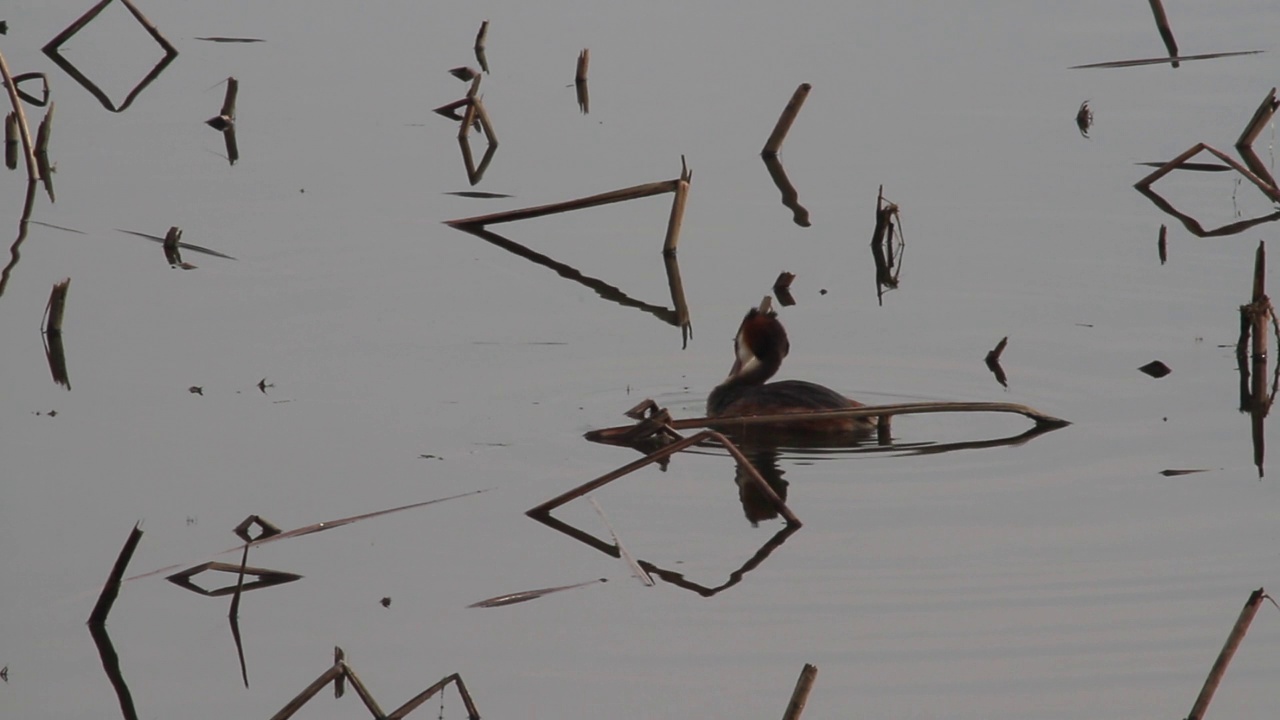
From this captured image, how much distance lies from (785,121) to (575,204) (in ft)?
8.62

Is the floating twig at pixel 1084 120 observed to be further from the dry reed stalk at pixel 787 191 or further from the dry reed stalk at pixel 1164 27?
the dry reed stalk at pixel 787 191

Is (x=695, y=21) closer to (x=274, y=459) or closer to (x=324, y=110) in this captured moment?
(x=324, y=110)

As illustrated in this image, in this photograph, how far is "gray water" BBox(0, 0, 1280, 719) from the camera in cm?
638

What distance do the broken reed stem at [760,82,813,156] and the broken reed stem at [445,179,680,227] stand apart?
6.84 feet

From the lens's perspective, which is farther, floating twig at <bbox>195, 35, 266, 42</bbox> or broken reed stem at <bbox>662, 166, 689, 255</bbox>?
floating twig at <bbox>195, 35, 266, 42</bbox>

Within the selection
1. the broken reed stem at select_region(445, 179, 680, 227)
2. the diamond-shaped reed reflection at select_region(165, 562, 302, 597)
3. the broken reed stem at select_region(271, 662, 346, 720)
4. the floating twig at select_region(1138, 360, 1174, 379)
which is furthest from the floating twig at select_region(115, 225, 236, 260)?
the broken reed stem at select_region(271, 662, 346, 720)

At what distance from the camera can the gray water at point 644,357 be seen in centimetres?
638

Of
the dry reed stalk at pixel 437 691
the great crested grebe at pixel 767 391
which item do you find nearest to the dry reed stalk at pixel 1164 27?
the great crested grebe at pixel 767 391

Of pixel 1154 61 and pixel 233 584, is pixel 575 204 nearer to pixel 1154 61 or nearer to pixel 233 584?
pixel 233 584

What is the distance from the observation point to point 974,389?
9.38 metres

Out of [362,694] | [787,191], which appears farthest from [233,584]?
[787,191]

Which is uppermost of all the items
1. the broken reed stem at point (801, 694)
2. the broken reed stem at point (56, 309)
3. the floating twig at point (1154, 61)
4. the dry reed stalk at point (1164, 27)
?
the dry reed stalk at point (1164, 27)

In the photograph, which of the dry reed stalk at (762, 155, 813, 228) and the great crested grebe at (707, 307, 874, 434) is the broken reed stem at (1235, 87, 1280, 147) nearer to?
the dry reed stalk at (762, 155, 813, 228)

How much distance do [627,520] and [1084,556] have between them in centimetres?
177
